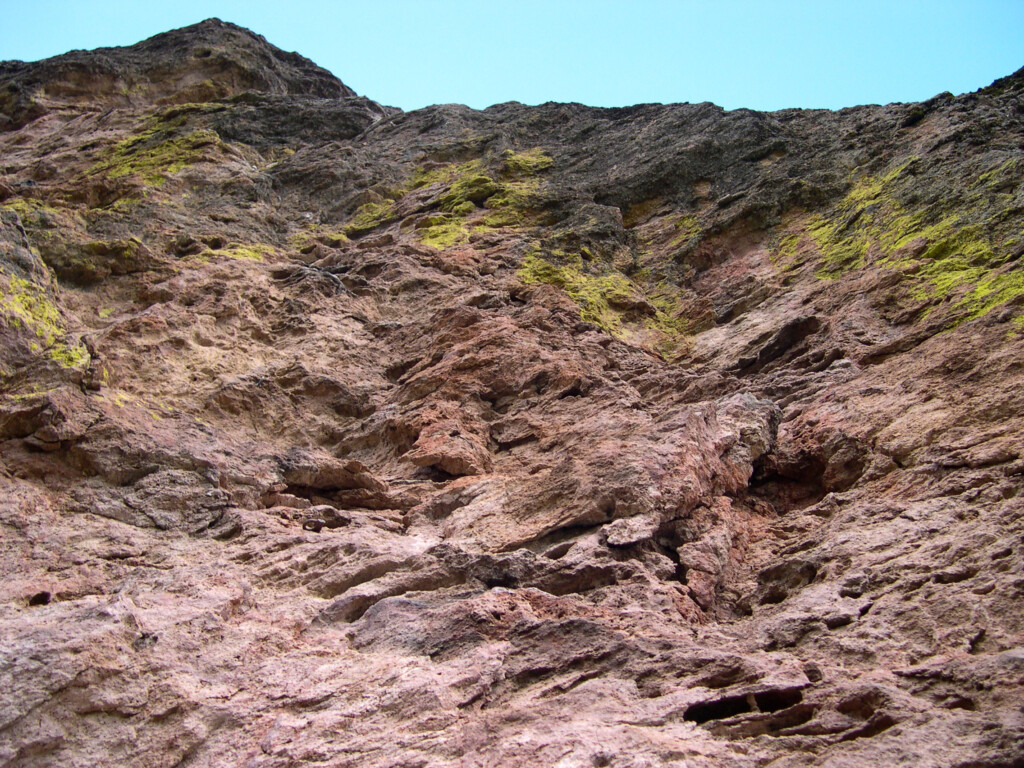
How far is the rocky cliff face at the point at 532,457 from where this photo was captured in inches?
250

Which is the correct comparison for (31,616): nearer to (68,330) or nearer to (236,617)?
(236,617)

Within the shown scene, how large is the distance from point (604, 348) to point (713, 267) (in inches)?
154

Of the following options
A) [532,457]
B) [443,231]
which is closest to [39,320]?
[532,457]

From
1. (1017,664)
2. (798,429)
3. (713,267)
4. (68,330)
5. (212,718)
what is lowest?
(212,718)

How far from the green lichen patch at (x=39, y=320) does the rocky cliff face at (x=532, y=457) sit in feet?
0.26

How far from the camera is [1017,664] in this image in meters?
5.49

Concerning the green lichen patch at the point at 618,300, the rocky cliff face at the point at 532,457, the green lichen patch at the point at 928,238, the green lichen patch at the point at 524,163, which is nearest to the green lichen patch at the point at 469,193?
the rocky cliff face at the point at 532,457

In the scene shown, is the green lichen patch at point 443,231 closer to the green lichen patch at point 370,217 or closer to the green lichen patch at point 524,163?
the green lichen patch at point 370,217

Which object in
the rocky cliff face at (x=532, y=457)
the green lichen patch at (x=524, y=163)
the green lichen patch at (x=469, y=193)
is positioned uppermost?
the green lichen patch at (x=524, y=163)

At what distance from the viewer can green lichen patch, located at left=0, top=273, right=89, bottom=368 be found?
1043 centimetres

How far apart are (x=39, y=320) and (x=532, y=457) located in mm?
6524

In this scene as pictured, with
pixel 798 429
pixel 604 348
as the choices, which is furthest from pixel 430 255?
pixel 798 429

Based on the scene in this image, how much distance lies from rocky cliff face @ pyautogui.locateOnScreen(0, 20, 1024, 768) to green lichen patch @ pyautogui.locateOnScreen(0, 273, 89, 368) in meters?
0.08

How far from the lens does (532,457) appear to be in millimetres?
10938
